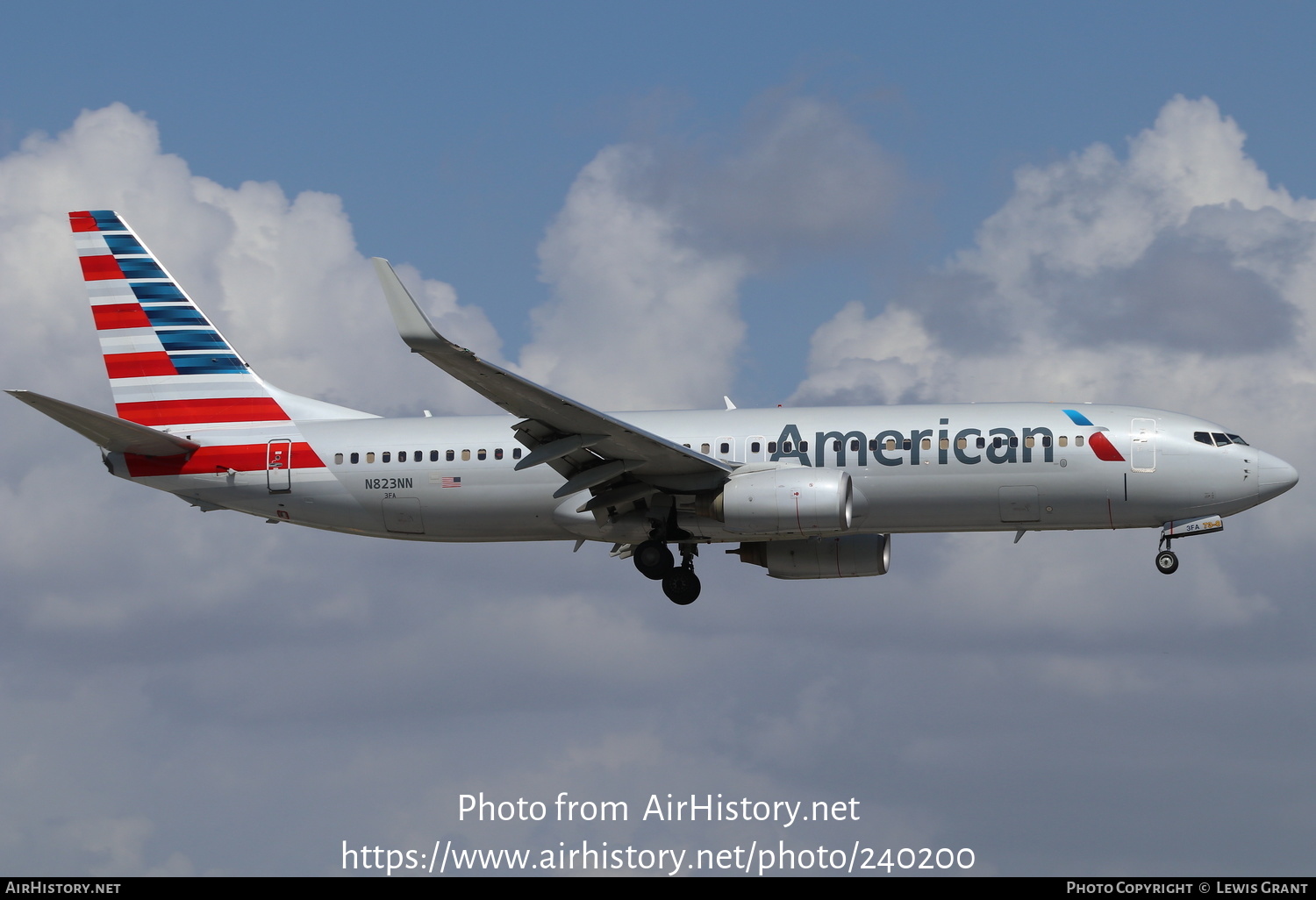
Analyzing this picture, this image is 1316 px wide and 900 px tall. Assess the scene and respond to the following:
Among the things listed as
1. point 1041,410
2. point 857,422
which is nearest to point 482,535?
point 857,422

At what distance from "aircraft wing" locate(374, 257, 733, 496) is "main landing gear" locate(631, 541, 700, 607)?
6.30ft

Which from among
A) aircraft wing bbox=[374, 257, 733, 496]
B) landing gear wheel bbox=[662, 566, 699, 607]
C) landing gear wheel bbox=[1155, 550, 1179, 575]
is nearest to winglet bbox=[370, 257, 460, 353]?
aircraft wing bbox=[374, 257, 733, 496]

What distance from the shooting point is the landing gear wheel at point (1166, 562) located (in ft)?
125

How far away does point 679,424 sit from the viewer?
4003cm

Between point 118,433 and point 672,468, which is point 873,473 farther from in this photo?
point 118,433

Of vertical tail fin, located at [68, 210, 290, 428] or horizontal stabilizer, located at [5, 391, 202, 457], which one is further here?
vertical tail fin, located at [68, 210, 290, 428]

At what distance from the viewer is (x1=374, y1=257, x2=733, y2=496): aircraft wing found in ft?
103

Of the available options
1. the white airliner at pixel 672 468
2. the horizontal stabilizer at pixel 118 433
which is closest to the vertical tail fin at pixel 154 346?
the white airliner at pixel 672 468

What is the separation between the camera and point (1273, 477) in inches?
1490

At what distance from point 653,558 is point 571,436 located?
4.62 meters

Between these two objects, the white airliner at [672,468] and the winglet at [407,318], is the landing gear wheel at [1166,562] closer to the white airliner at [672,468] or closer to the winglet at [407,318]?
the white airliner at [672,468]

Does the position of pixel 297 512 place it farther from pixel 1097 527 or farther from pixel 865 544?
pixel 1097 527

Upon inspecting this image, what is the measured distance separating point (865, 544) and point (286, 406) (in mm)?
16706

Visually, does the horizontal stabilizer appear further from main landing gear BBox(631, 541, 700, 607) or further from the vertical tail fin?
main landing gear BBox(631, 541, 700, 607)
